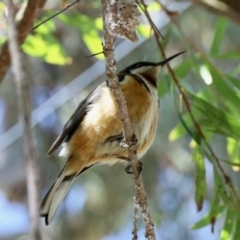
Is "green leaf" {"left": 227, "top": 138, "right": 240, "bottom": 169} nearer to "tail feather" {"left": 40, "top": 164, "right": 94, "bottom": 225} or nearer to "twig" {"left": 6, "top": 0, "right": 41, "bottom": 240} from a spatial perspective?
"tail feather" {"left": 40, "top": 164, "right": 94, "bottom": 225}

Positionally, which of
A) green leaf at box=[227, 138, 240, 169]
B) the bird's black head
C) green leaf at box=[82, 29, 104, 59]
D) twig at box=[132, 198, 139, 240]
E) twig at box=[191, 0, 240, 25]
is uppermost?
green leaf at box=[82, 29, 104, 59]

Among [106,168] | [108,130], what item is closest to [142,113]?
[108,130]

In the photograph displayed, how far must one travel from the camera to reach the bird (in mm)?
1749

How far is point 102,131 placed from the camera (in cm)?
176

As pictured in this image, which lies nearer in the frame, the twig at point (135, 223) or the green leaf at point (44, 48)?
the twig at point (135, 223)

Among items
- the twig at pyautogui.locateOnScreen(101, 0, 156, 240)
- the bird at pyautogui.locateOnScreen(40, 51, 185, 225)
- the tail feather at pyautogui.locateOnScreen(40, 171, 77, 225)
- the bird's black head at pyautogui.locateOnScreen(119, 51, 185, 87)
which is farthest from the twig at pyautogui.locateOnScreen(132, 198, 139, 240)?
the bird's black head at pyautogui.locateOnScreen(119, 51, 185, 87)

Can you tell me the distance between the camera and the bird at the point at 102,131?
1749mm

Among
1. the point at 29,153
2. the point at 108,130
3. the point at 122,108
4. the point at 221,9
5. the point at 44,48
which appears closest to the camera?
the point at 29,153

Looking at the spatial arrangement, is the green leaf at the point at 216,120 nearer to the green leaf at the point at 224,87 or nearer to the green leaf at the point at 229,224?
the green leaf at the point at 224,87

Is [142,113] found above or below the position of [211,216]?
above

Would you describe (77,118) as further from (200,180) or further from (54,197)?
(200,180)

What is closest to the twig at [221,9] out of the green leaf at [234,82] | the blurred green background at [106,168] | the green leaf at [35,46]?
the green leaf at [234,82]

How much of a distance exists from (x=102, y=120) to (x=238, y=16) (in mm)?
616

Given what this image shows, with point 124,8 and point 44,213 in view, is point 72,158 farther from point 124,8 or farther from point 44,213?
point 124,8
